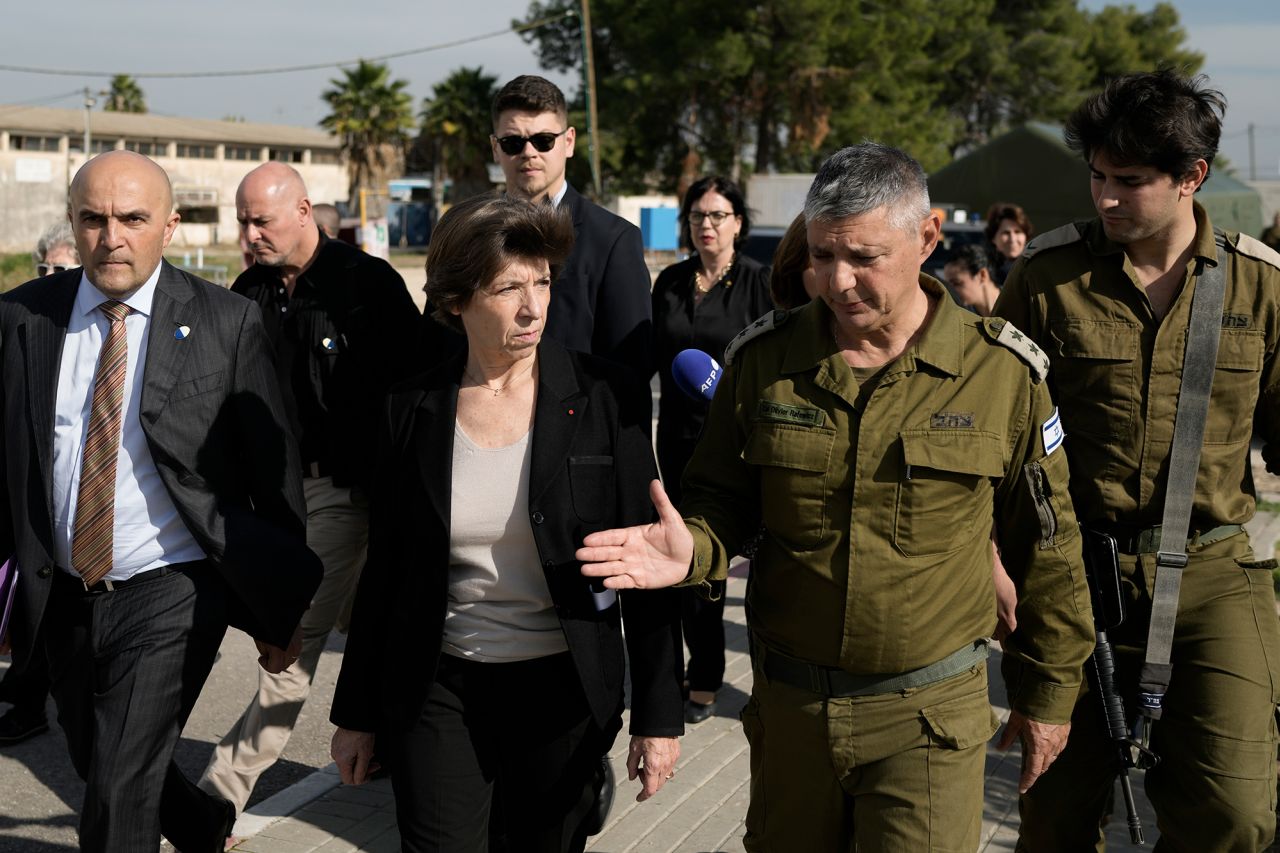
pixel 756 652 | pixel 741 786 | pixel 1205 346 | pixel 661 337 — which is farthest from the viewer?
pixel 661 337

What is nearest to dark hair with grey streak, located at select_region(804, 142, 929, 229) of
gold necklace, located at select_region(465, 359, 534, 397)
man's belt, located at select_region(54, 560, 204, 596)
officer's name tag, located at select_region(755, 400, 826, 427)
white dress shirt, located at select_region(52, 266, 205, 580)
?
officer's name tag, located at select_region(755, 400, 826, 427)

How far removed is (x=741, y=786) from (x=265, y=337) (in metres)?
2.50

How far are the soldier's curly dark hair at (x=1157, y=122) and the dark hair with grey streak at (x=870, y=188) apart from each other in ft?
2.65

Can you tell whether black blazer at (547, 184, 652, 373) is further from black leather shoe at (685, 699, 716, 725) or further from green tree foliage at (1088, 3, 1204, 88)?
green tree foliage at (1088, 3, 1204, 88)

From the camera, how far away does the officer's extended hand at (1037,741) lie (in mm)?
3020

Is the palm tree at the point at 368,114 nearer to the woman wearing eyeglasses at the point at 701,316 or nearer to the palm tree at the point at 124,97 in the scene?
the palm tree at the point at 124,97

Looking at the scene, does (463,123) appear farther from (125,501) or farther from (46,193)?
(125,501)

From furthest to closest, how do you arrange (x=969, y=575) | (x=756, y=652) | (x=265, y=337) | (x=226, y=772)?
(x=226, y=772)
(x=265, y=337)
(x=756, y=652)
(x=969, y=575)

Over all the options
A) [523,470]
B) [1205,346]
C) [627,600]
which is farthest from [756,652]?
[1205,346]

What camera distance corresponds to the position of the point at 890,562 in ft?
9.12

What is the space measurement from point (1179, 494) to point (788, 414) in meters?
1.15

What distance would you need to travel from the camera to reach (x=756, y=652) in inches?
122

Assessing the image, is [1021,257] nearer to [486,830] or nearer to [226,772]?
[486,830]

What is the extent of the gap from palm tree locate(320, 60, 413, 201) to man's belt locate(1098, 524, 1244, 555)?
6489 centimetres
